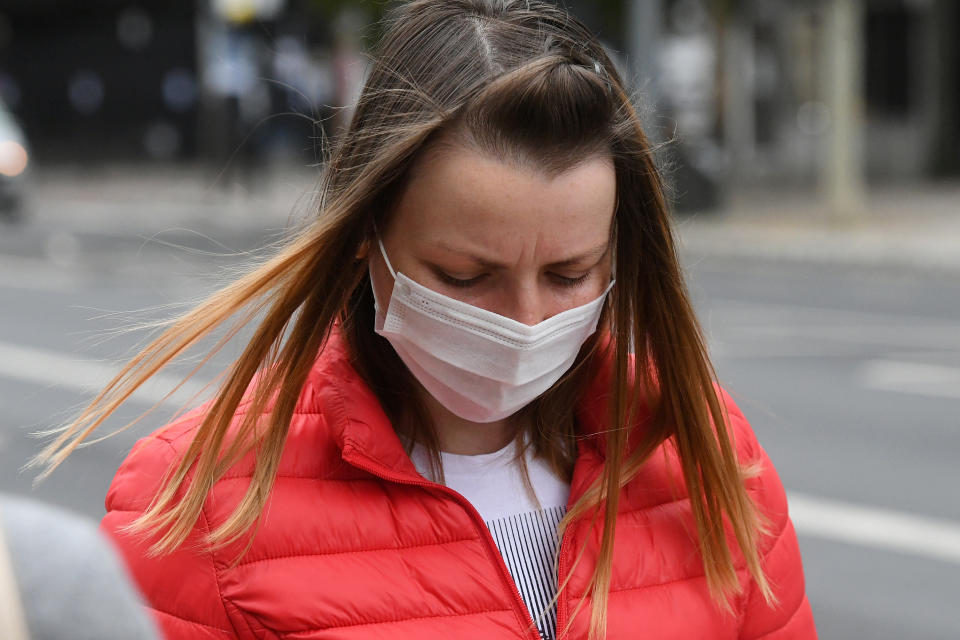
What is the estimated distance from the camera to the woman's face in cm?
176

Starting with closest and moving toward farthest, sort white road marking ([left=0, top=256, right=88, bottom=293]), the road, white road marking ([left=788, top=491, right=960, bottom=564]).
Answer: the road < white road marking ([left=788, top=491, right=960, bottom=564]) < white road marking ([left=0, top=256, right=88, bottom=293])

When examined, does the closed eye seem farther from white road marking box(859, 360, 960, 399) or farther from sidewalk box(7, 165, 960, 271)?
sidewalk box(7, 165, 960, 271)

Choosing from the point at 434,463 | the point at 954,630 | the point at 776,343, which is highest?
the point at 434,463

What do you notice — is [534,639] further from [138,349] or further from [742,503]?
[138,349]

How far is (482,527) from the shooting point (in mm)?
1822

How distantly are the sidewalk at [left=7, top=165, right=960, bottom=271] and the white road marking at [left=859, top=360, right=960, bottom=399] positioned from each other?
2.42 m

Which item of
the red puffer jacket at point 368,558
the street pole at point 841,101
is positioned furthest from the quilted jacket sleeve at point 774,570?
the street pole at point 841,101

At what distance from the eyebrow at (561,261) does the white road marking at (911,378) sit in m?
7.31

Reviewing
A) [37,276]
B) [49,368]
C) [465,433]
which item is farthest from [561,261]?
[37,276]

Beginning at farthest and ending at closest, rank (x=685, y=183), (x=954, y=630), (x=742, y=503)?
(x=685, y=183), (x=954, y=630), (x=742, y=503)

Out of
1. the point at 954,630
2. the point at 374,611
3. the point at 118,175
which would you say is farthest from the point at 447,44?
the point at 118,175

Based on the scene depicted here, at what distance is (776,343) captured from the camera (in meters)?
10.5

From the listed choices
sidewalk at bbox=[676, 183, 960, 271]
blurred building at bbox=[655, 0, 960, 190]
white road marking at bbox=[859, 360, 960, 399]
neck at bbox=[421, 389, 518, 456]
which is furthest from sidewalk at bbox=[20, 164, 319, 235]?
neck at bbox=[421, 389, 518, 456]

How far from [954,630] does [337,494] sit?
3.78 m
